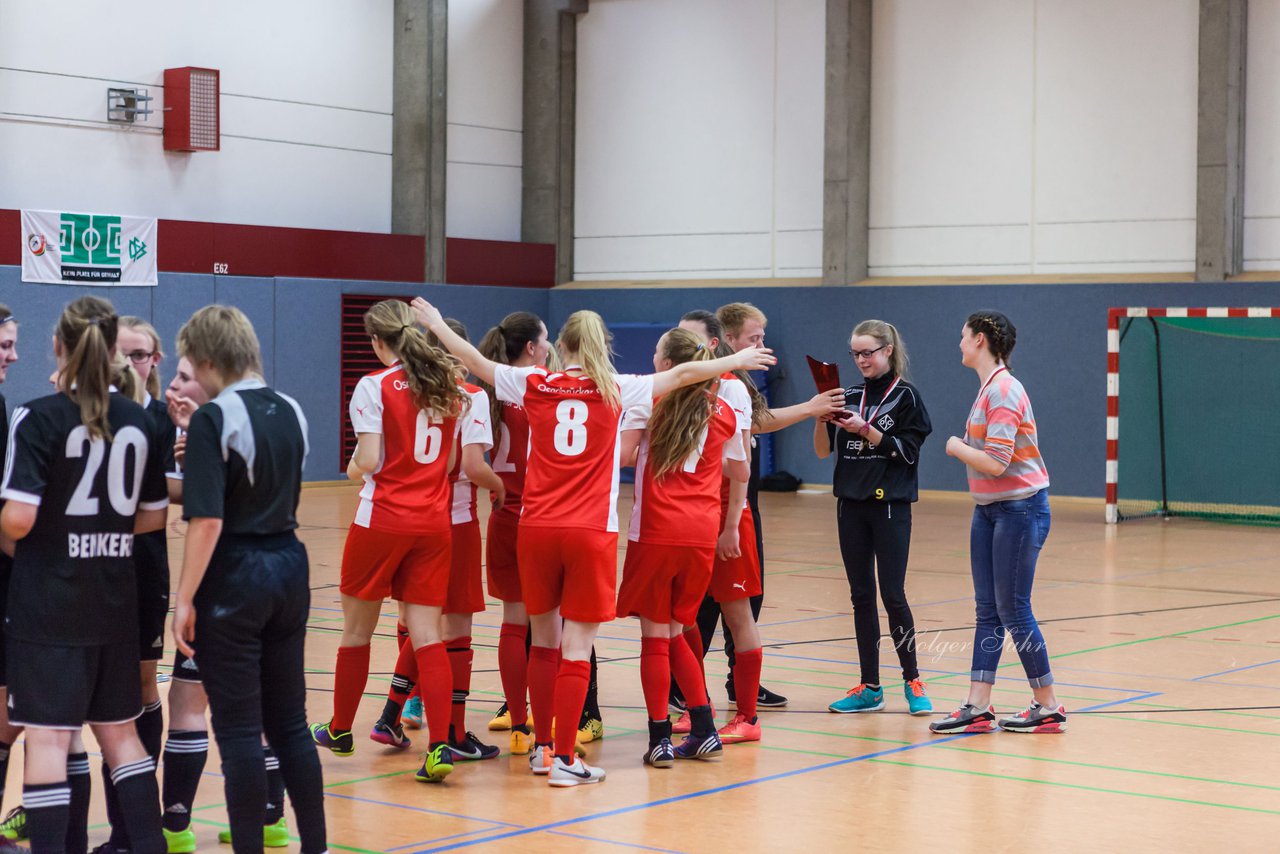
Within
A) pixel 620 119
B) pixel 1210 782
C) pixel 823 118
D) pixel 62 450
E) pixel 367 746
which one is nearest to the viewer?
pixel 62 450

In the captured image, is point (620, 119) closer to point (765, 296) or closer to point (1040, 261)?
point (765, 296)

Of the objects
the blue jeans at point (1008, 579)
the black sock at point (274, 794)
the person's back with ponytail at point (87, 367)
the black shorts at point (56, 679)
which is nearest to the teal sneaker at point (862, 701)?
the blue jeans at point (1008, 579)

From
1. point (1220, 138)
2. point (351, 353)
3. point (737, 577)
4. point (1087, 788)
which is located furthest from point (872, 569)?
point (351, 353)

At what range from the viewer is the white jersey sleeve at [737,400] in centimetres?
618

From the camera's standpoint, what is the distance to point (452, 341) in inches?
224

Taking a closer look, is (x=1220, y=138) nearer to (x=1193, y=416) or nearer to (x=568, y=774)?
(x=1193, y=416)

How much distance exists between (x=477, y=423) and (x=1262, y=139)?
14.0 m

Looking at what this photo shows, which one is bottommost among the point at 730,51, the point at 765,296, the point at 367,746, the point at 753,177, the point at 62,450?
the point at 367,746

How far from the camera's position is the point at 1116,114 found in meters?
18.1

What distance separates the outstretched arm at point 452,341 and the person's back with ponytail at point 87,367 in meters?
1.53

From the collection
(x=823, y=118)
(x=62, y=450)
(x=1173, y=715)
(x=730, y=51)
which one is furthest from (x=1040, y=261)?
(x=62, y=450)

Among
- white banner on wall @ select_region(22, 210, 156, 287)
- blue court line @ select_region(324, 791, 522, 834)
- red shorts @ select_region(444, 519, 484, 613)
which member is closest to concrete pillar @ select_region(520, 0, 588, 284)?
white banner on wall @ select_region(22, 210, 156, 287)

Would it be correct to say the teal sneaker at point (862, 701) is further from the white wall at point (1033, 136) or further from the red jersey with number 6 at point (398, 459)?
the white wall at point (1033, 136)

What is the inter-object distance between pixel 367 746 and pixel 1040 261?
1415cm
